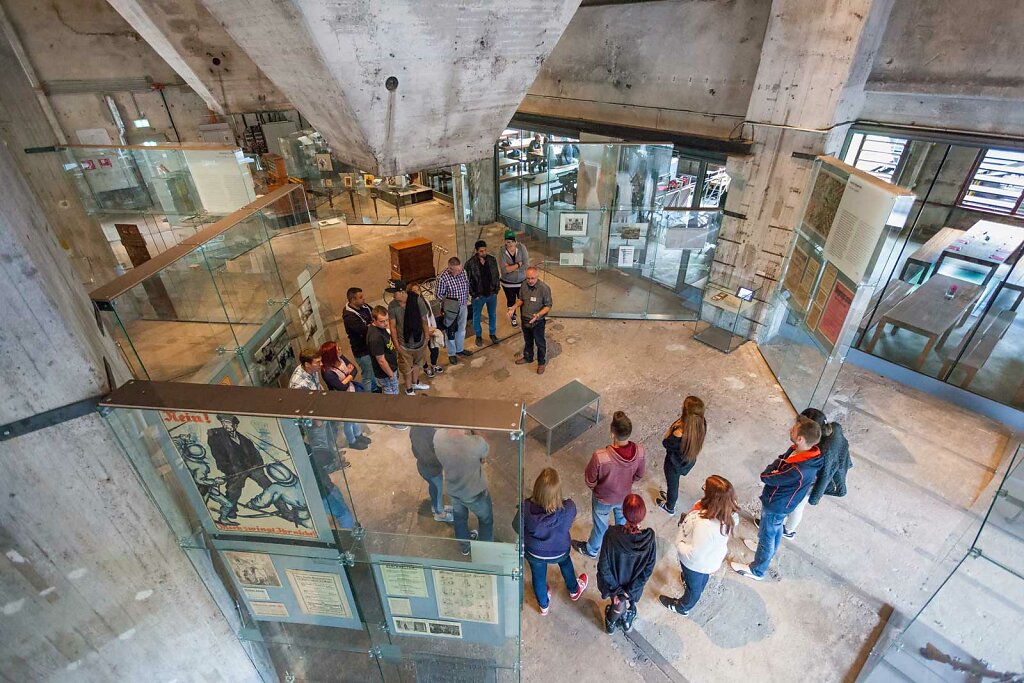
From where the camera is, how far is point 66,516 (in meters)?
2.14

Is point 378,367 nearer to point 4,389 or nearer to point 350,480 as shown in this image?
point 350,480

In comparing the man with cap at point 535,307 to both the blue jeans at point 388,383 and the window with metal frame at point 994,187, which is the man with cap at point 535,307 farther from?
the window with metal frame at point 994,187

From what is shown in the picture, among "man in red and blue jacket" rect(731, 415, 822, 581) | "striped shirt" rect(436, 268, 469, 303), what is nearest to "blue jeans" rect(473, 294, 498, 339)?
"striped shirt" rect(436, 268, 469, 303)

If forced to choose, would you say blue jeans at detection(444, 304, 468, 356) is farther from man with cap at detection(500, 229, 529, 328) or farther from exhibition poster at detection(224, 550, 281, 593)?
exhibition poster at detection(224, 550, 281, 593)

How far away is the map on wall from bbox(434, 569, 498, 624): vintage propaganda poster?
5.27 meters

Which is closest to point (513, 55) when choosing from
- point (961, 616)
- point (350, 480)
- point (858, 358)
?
point (350, 480)

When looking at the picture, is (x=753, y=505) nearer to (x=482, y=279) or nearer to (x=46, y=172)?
(x=482, y=279)

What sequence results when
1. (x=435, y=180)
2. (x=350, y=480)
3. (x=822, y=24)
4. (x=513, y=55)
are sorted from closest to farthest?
1. (x=350, y=480)
2. (x=513, y=55)
3. (x=822, y=24)
4. (x=435, y=180)

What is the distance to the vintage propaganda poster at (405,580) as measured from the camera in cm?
258

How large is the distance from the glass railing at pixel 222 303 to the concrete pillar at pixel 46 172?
10.8 ft

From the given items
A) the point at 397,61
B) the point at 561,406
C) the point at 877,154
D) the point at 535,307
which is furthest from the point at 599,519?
the point at 877,154

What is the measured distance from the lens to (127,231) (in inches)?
305

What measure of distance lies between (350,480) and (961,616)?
3.25 metres

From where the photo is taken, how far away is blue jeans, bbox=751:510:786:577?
378cm
